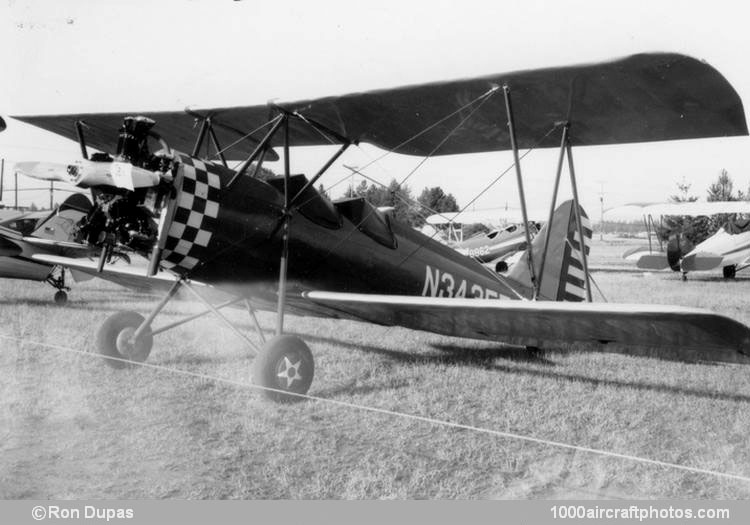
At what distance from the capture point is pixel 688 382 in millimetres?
5098

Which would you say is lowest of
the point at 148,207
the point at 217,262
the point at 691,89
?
the point at 217,262

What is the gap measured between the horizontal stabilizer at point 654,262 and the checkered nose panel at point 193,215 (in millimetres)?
16742

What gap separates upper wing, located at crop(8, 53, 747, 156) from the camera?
155 inches

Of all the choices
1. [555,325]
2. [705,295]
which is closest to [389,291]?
[555,325]

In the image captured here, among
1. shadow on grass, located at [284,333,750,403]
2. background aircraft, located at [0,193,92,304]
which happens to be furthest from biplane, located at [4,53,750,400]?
background aircraft, located at [0,193,92,304]

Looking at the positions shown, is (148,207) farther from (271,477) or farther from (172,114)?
(271,477)

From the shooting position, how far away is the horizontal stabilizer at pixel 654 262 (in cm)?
1847

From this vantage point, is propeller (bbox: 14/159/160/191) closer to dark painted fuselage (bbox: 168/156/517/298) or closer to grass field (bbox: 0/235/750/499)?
dark painted fuselage (bbox: 168/156/517/298)

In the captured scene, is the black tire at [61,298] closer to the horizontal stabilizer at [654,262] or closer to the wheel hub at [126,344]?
the wheel hub at [126,344]

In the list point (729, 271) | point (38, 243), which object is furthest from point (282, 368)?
point (729, 271)

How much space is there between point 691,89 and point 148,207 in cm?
359

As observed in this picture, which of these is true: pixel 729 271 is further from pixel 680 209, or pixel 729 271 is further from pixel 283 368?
pixel 283 368

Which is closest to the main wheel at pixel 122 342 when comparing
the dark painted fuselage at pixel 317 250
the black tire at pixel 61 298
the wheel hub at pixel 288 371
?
the dark painted fuselage at pixel 317 250
